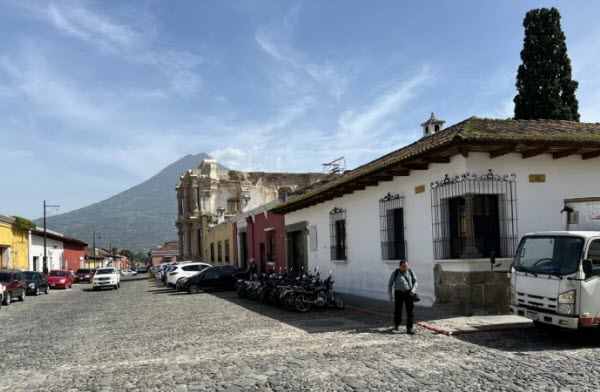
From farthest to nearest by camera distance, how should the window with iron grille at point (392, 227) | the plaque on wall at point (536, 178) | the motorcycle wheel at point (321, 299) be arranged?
the window with iron grille at point (392, 227) → the motorcycle wheel at point (321, 299) → the plaque on wall at point (536, 178)

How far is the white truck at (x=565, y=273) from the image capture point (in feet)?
29.7

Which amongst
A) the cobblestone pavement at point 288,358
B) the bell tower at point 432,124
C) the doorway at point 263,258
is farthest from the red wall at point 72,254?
the cobblestone pavement at point 288,358

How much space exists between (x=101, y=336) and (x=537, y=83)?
23.8 meters

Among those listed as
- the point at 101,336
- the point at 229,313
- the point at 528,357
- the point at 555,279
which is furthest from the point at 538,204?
the point at 101,336

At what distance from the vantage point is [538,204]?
13.3 m

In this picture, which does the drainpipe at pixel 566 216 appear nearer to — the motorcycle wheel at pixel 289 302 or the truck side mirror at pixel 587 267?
the truck side mirror at pixel 587 267

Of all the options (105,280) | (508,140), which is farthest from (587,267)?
(105,280)

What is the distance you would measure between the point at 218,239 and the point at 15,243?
47.4ft

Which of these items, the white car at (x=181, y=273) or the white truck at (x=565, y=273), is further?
the white car at (x=181, y=273)

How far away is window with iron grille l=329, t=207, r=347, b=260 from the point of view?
2046 cm

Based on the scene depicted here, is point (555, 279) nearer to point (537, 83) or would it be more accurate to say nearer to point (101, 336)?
point (101, 336)

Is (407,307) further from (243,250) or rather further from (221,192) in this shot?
(221,192)

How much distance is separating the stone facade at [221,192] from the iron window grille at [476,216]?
36877 mm

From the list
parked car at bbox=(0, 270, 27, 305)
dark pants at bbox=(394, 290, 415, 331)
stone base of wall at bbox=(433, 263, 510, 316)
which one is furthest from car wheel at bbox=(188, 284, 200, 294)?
dark pants at bbox=(394, 290, 415, 331)
